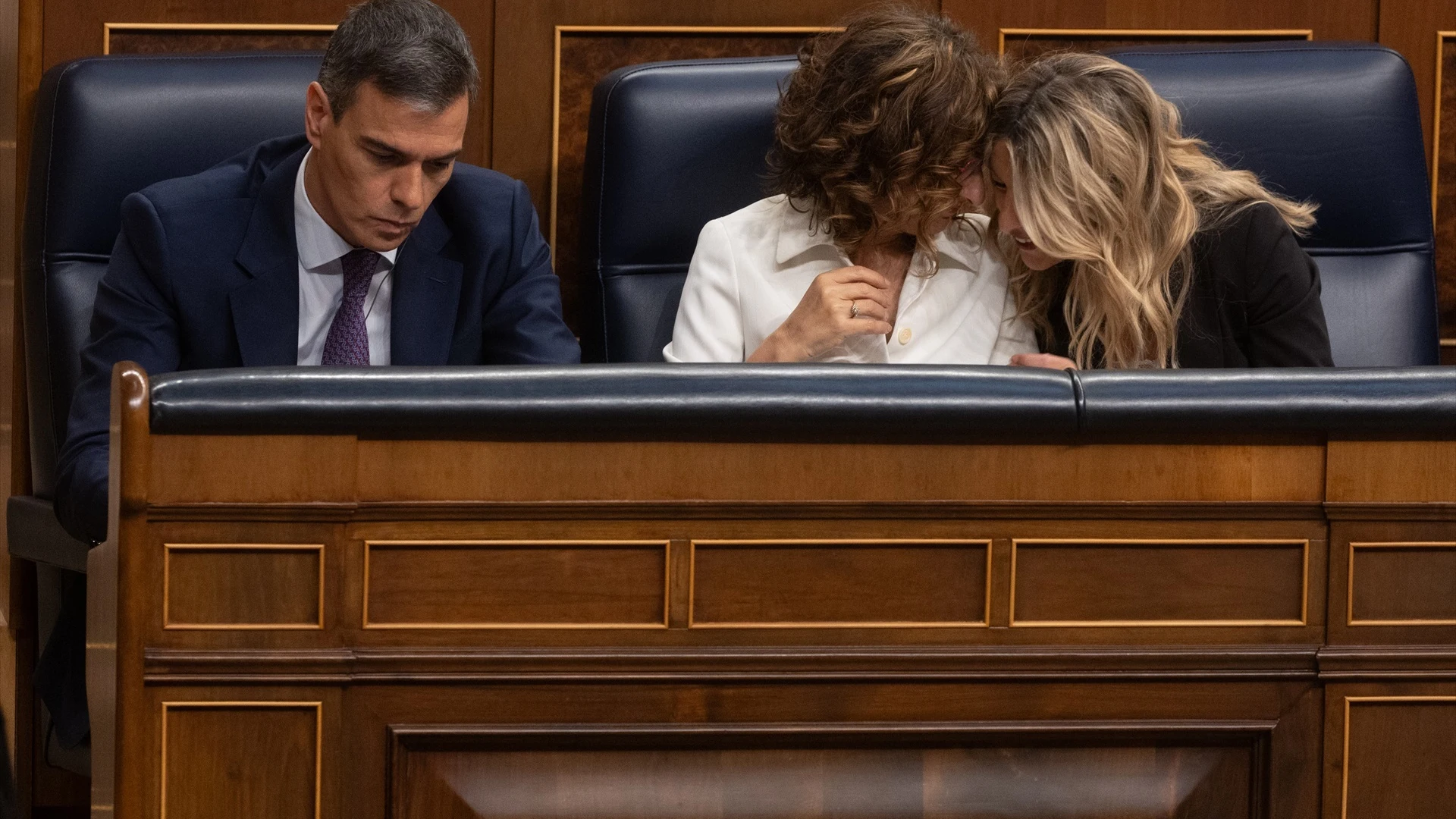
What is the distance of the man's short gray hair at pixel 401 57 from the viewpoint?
1614mm

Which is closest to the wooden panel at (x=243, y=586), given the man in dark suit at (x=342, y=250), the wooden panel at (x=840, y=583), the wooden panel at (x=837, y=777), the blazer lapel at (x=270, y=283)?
the wooden panel at (x=837, y=777)

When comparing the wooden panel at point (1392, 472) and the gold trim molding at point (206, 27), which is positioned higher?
the gold trim molding at point (206, 27)

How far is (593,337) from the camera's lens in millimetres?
2006

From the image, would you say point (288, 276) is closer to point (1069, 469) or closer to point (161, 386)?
point (161, 386)

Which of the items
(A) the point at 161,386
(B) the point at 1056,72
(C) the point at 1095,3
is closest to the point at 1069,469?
(A) the point at 161,386

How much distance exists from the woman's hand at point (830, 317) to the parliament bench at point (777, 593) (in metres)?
0.60

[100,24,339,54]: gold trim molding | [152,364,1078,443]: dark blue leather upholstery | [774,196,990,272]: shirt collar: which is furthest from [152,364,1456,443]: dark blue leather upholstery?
[100,24,339,54]: gold trim molding

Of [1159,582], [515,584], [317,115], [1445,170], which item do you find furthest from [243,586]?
[1445,170]

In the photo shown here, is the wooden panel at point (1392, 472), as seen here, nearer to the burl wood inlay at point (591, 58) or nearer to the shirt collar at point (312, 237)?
the shirt collar at point (312, 237)

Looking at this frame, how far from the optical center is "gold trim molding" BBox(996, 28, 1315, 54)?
7.21 ft

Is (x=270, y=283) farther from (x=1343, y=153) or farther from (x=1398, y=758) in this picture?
(x=1343, y=153)

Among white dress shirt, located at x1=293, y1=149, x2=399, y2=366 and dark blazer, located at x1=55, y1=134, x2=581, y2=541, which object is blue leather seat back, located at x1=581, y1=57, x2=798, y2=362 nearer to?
dark blazer, located at x1=55, y1=134, x2=581, y2=541

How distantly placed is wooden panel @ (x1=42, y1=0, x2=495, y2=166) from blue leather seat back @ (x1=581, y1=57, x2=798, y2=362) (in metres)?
0.38

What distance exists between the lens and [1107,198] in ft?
5.60
